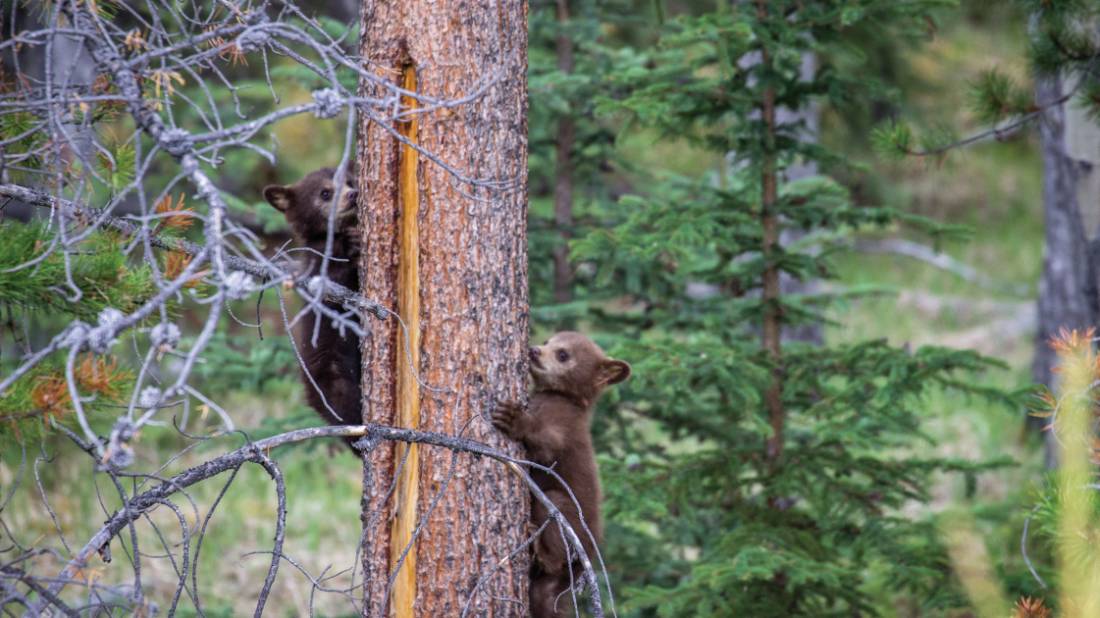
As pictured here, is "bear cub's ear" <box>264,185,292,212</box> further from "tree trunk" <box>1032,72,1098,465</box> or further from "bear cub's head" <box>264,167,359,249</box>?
"tree trunk" <box>1032,72,1098,465</box>

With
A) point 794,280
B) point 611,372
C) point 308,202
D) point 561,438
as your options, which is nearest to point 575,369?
point 611,372

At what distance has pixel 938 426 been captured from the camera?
11.5 metres

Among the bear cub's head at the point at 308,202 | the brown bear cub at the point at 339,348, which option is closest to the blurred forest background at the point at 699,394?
the bear cub's head at the point at 308,202

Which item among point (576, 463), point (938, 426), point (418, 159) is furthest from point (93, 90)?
point (938, 426)

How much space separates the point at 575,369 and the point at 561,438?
67 cm

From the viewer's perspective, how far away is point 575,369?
502cm

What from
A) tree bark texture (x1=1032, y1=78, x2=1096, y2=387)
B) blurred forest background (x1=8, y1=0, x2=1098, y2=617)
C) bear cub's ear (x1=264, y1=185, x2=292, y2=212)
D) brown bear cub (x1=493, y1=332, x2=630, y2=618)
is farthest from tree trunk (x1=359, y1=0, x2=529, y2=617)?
tree bark texture (x1=1032, y1=78, x2=1096, y2=387)

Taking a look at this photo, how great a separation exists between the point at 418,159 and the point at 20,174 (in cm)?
304

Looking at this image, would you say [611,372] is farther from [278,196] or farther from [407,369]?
[278,196]

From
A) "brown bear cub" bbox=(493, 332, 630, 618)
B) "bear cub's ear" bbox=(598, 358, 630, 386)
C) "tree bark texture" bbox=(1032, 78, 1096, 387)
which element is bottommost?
"brown bear cub" bbox=(493, 332, 630, 618)

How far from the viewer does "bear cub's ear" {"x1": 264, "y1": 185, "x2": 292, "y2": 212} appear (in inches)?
215

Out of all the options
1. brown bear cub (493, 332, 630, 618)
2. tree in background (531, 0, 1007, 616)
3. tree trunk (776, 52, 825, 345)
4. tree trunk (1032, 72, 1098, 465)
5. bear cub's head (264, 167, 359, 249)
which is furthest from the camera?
tree trunk (776, 52, 825, 345)

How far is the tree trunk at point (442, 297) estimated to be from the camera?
3617 mm

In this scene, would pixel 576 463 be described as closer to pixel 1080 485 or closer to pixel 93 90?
pixel 1080 485
